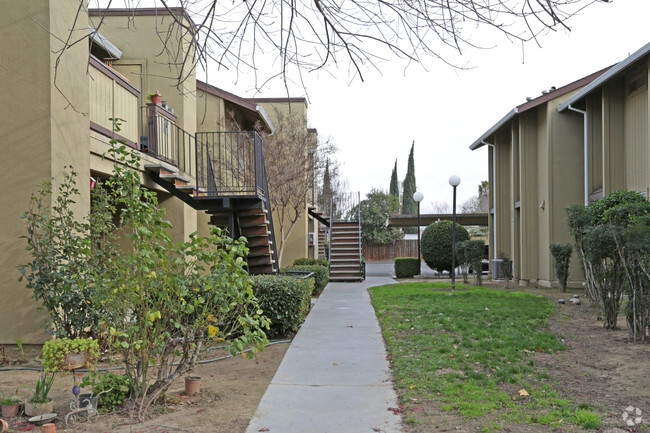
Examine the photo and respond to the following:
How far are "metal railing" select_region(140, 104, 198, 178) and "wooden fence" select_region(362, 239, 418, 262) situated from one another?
32.8 meters

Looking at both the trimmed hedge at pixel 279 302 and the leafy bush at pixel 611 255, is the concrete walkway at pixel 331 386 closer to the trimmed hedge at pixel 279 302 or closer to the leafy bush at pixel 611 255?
the trimmed hedge at pixel 279 302

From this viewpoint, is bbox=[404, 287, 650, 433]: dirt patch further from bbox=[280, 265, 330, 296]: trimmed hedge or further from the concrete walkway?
bbox=[280, 265, 330, 296]: trimmed hedge

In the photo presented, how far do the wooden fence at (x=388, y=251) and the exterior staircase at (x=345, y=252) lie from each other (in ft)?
70.4

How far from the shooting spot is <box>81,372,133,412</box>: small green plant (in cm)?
495

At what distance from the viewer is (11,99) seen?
23.6 ft

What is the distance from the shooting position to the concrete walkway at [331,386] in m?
4.68

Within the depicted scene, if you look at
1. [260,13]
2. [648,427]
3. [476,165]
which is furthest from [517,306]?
[476,165]

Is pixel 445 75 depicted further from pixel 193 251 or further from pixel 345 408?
pixel 345 408

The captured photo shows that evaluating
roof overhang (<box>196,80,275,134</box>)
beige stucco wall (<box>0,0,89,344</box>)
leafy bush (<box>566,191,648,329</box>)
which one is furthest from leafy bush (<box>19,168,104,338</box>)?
roof overhang (<box>196,80,275,134</box>)

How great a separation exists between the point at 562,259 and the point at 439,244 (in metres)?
8.34

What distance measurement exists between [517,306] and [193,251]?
862 cm

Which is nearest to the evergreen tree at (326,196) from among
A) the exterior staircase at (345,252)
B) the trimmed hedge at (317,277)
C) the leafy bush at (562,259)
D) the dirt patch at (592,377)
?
the exterior staircase at (345,252)


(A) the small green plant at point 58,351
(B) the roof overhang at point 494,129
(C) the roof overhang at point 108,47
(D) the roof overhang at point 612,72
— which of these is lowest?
(A) the small green plant at point 58,351

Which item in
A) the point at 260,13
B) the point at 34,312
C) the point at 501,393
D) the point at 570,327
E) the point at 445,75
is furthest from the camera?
the point at 570,327
